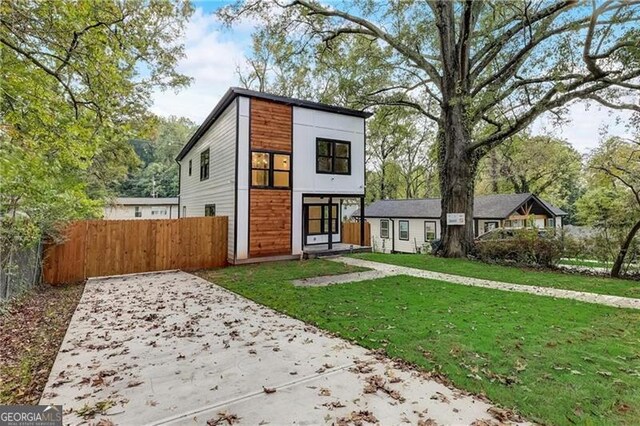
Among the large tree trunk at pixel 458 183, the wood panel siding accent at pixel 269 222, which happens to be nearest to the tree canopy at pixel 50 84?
the wood panel siding accent at pixel 269 222

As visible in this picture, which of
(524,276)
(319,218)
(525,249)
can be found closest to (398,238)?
(319,218)

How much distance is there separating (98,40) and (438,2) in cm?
1107

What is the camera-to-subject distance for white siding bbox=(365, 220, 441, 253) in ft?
70.7

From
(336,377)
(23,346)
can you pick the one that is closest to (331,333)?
(336,377)

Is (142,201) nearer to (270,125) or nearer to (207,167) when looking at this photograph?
(207,167)

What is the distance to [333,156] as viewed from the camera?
12.9 meters

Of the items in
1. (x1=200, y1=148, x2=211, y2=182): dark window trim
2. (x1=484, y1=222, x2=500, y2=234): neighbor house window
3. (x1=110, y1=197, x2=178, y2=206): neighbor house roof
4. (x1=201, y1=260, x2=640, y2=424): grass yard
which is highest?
(x1=200, y1=148, x2=211, y2=182): dark window trim

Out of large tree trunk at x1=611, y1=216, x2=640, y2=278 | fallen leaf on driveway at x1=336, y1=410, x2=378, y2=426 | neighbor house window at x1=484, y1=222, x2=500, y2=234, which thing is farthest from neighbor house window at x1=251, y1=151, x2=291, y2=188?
neighbor house window at x1=484, y1=222, x2=500, y2=234

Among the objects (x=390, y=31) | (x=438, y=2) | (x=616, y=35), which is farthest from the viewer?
(x=390, y=31)

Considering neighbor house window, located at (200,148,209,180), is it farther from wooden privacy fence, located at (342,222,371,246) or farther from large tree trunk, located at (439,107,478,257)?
large tree trunk, located at (439,107,478,257)

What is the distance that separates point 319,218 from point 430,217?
967cm

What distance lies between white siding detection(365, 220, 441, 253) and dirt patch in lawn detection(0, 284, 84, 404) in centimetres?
1745

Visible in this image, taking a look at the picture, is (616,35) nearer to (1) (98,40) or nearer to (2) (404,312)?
(2) (404,312)

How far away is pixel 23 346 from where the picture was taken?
4133 millimetres
